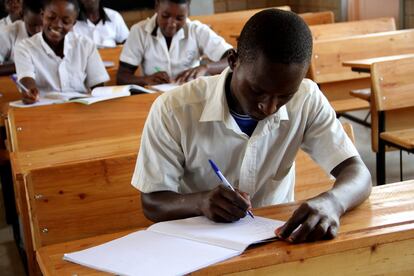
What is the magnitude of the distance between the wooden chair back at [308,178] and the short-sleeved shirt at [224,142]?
45cm

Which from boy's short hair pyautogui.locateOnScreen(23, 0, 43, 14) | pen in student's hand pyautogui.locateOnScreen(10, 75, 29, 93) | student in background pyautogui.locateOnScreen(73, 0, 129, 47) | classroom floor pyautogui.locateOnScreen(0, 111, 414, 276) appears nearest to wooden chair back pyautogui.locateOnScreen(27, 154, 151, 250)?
classroom floor pyautogui.locateOnScreen(0, 111, 414, 276)

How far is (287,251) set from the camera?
132 centimetres

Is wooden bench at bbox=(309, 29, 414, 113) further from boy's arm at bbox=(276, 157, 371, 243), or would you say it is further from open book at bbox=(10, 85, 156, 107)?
boy's arm at bbox=(276, 157, 371, 243)

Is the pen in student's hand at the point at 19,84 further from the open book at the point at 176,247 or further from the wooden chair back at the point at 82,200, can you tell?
the open book at the point at 176,247

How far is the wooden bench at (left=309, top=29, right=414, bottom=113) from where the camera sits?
4473 mm

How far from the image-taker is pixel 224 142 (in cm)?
171

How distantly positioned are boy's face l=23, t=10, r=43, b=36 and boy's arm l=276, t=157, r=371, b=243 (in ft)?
11.7

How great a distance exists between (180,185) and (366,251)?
59 cm

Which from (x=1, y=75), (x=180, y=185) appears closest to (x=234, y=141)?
(x=180, y=185)

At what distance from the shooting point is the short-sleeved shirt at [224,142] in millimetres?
1679

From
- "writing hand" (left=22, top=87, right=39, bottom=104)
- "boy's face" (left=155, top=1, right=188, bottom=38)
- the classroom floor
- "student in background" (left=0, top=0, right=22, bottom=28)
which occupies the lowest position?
the classroom floor

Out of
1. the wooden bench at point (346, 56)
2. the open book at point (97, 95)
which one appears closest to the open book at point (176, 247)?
the open book at point (97, 95)

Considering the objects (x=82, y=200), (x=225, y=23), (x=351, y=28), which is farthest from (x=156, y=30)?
(x=82, y=200)

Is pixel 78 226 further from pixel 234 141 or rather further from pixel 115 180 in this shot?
pixel 234 141
